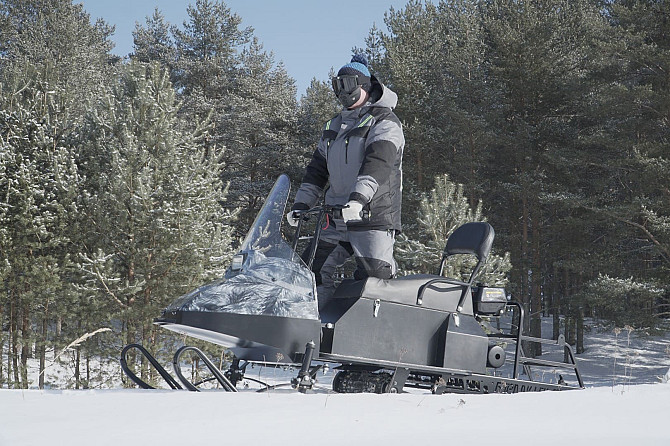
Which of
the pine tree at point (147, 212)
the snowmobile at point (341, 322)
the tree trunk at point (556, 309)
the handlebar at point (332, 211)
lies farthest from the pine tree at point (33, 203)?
the tree trunk at point (556, 309)

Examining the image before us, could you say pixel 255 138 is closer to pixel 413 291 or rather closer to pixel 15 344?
pixel 15 344

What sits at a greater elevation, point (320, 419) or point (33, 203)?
point (33, 203)

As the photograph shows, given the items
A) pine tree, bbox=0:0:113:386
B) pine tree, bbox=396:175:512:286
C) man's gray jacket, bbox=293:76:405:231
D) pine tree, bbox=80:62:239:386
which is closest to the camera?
man's gray jacket, bbox=293:76:405:231

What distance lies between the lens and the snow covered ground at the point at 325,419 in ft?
7.66

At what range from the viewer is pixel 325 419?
2.64m

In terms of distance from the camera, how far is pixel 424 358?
408 centimetres

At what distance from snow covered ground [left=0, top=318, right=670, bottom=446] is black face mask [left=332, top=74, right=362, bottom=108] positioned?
7.04 feet

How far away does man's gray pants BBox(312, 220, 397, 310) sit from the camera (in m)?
4.11

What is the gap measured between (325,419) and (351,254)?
1987 millimetres

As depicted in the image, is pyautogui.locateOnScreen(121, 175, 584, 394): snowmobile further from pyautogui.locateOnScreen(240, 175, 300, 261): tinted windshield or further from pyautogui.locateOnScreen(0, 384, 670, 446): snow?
pyautogui.locateOnScreen(0, 384, 670, 446): snow

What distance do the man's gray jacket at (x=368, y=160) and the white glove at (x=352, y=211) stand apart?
6 centimetres

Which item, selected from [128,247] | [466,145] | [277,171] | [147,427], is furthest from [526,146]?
[147,427]

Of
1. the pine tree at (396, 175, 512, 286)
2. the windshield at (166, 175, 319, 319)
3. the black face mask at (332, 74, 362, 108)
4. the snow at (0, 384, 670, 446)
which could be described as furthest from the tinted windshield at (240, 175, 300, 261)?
the pine tree at (396, 175, 512, 286)

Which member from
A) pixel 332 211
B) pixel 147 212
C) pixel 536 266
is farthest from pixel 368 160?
pixel 536 266
